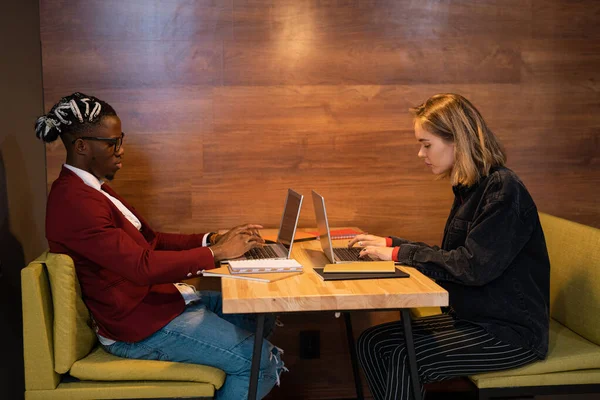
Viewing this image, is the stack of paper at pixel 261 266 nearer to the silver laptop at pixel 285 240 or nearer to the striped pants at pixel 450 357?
the silver laptop at pixel 285 240

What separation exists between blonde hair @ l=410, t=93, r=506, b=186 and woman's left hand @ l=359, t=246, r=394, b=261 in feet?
1.03

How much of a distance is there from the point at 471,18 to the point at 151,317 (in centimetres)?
195

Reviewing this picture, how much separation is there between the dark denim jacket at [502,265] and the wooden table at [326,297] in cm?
14

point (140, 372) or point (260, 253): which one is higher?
point (260, 253)

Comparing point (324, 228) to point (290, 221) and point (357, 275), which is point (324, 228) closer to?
point (290, 221)

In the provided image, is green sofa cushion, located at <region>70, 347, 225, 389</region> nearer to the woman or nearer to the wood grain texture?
the wood grain texture

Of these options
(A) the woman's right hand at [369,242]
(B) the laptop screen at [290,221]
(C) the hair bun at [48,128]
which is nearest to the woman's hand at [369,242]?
(A) the woman's right hand at [369,242]

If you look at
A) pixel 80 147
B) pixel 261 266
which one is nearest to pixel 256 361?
pixel 261 266

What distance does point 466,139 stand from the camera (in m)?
2.29

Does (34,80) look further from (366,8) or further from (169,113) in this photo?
(366,8)

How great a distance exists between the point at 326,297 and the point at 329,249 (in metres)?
0.44

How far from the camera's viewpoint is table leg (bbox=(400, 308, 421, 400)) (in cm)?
203

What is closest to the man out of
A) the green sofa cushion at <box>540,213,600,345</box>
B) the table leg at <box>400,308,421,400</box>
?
the table leg at <box>400,308,421,400</box>

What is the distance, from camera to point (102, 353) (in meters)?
2.23
